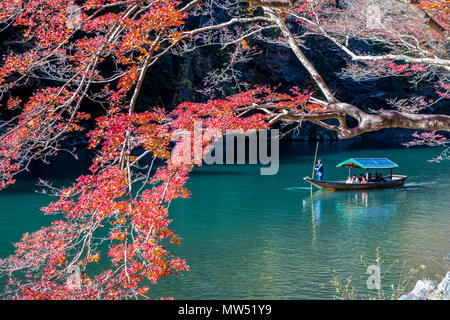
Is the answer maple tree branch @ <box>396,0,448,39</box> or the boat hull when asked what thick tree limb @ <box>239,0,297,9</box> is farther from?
the boat hull

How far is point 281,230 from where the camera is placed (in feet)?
46.2

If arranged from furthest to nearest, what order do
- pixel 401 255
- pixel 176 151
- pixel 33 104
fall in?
pixel 401 255
pixel 176 151
pixel 33 104

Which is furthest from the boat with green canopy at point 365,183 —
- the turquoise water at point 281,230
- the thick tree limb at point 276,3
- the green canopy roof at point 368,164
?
the thick tree limb at point 276,3

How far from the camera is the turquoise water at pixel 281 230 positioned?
10.0 metres

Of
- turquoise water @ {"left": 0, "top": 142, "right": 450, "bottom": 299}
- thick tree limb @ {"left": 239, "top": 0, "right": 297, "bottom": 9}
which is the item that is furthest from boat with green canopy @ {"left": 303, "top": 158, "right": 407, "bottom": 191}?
thick tree limb @ {"left": 239, "top": 0, "right": 297, "bottom": 9}

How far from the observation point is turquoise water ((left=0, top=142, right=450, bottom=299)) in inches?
394

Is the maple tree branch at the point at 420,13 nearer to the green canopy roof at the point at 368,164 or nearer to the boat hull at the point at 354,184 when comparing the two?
the boat hull at the point at 354,184

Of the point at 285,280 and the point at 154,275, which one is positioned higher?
the point at 154,275

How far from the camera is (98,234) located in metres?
13.2

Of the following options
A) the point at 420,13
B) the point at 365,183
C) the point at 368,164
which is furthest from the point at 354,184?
the point at 420,13

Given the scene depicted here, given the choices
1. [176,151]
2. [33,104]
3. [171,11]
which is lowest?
[176,151]

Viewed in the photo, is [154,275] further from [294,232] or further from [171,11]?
[294,232]
